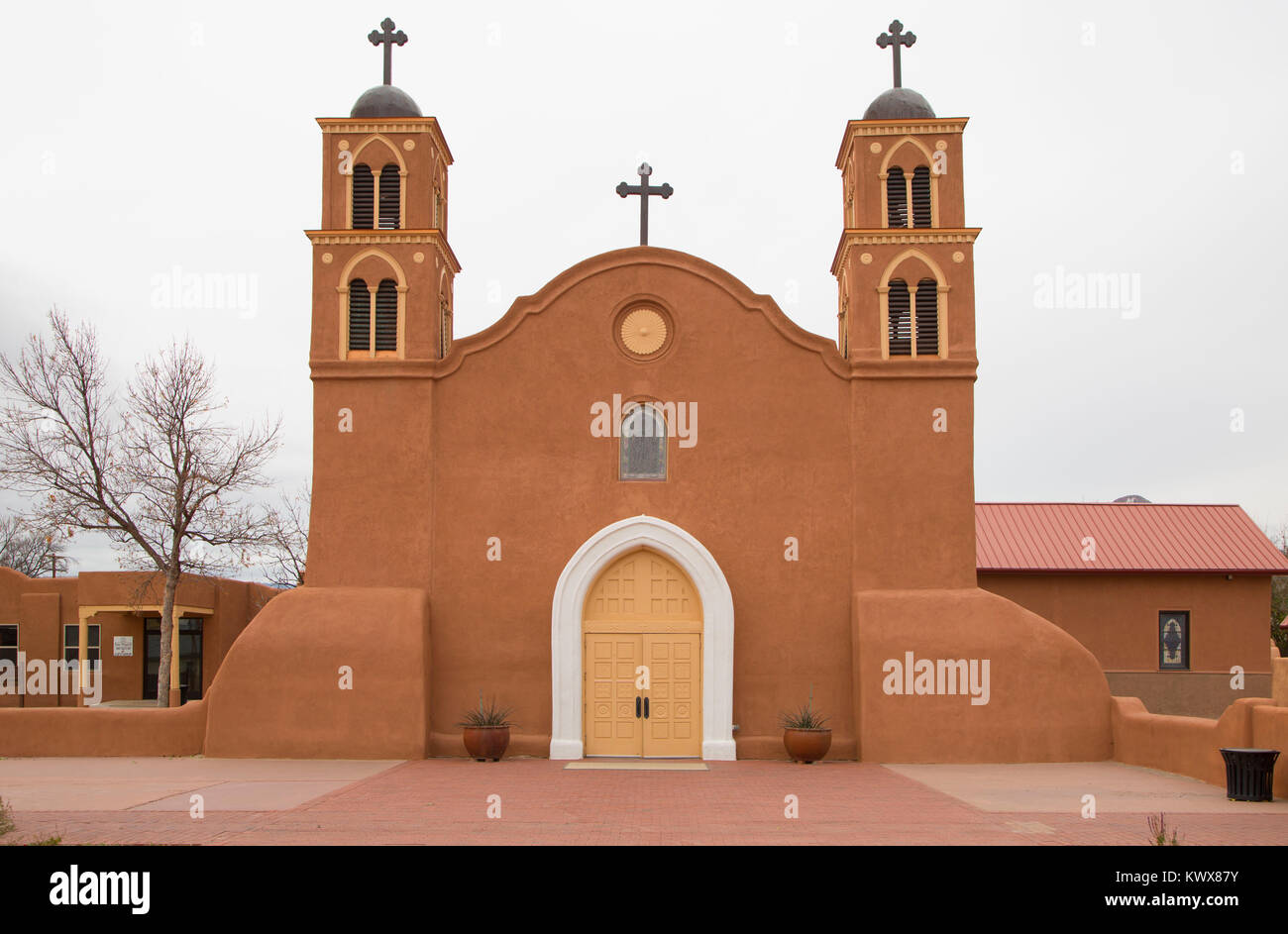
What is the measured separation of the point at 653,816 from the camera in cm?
1406

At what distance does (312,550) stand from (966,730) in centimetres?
1117

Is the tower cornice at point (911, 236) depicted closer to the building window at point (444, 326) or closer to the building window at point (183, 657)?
the building window at point (444, 326)

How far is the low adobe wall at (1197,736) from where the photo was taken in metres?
16.2

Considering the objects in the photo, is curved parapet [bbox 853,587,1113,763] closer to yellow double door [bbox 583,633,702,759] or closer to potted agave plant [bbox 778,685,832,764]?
potted agave plant [bbox 778,685,832,764]

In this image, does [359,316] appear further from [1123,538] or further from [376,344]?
[1123,538]

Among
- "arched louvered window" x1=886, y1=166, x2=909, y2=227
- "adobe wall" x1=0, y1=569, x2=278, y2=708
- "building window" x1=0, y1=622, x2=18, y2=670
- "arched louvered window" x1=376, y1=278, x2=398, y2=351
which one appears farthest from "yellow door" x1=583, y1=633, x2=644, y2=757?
"building window" x1=0, y1=622, x2=18, y2=670

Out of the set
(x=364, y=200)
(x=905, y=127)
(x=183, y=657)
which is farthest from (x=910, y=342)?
(x=183, y=657)

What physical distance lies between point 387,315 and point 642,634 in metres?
7.11

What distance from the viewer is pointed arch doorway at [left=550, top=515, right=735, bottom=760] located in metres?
20.1

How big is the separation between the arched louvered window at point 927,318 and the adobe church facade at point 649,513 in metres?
0.05

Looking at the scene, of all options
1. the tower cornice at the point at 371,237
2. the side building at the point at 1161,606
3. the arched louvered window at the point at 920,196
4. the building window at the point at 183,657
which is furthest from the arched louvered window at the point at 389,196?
the building window at the point at 183,657

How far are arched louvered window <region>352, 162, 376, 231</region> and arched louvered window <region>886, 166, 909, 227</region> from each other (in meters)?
9.10
